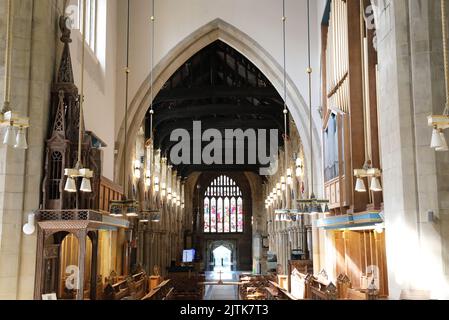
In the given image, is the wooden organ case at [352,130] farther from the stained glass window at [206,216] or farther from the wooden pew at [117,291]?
the stained glass window at [206,216]

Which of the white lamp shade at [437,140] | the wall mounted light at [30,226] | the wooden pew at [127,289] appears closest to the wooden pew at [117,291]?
the wooden pew at [127,289]

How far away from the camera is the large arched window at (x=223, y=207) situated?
45.6 m

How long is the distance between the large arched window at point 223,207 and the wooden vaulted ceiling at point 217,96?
54.0 feet

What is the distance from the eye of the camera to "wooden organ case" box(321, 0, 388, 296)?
12.0m

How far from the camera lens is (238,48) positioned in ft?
60.8

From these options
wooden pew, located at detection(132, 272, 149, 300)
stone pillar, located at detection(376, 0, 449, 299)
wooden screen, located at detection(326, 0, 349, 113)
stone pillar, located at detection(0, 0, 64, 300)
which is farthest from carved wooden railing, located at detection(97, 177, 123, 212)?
stone pillar, located at detection(376, 0, 449, 299)

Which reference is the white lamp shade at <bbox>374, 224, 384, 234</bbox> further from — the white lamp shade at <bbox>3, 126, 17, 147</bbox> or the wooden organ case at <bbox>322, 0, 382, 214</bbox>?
the white lamp shade at <bbox>3, 126, 17, 147</bbox>

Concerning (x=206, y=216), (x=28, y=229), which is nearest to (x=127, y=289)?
(x=28, y=229)

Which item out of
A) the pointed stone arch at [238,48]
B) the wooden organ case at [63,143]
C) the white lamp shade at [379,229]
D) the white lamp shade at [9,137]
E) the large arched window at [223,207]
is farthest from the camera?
the large arched window at [223,207]

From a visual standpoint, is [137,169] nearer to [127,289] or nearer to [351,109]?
[127,289]

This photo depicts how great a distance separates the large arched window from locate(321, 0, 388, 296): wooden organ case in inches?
1185

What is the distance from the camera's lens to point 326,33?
1727cm

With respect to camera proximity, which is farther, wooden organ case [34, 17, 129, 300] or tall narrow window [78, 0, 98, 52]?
tall narrow window [78, 0, 98, 52]
